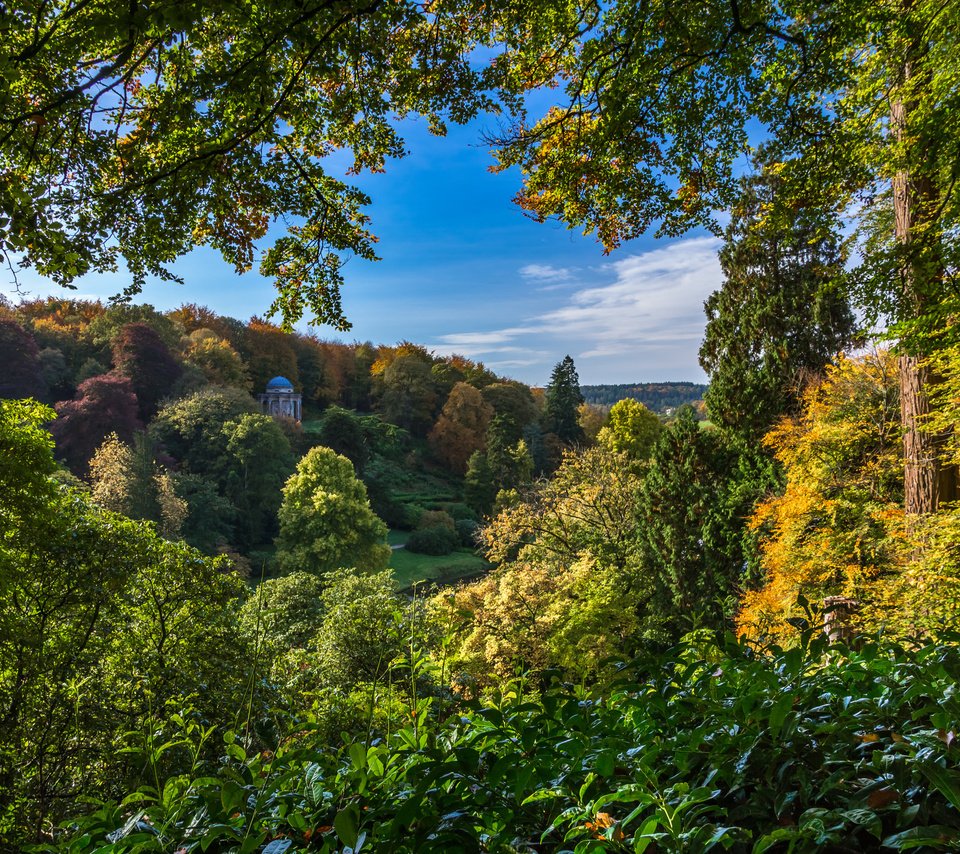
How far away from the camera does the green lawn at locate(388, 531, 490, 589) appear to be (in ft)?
91.9

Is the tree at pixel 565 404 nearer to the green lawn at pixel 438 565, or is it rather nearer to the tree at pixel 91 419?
the green lawn at pixel 438 565

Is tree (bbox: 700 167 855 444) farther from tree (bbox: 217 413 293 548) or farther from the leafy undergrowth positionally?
tree (bbox: 217 413 293 548)

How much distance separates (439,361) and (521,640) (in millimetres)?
43302

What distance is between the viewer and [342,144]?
15.4 ft

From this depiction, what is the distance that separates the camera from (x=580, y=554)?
53.0 ft

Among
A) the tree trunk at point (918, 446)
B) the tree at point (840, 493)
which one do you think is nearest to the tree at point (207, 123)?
the tree trunk at point (918, 446)

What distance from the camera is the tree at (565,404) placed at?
131 ft

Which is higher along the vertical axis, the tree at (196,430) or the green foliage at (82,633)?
the tree at (196,430)

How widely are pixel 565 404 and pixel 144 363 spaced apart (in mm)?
24608

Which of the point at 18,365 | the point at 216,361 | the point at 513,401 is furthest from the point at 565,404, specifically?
the point at 18,365

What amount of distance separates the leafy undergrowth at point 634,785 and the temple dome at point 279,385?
41.6 m

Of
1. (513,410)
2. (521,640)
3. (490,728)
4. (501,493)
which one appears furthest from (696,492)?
(513,410)

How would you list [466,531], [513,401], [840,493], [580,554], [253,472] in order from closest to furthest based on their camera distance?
[840,493]
[580,554]
[253,472]
[466,531]
[513,401]

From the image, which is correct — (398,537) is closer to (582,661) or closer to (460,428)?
(460,428)
